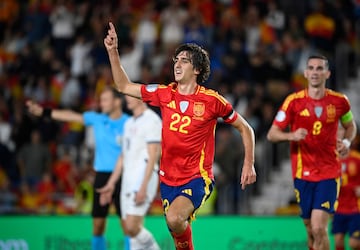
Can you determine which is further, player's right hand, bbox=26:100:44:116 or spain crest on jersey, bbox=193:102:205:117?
player's right hand, bbox=26:100:44:116

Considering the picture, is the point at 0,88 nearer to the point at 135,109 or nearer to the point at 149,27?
the point at 149,27

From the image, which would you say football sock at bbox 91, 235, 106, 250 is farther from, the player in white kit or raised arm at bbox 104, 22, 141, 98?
raised arm at bbox 104, 22, 141, 98

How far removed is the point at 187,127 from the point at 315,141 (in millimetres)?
2080

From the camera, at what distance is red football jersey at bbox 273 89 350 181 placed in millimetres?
11125

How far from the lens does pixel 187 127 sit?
31.9ft

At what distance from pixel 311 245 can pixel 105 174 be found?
330 centimetres

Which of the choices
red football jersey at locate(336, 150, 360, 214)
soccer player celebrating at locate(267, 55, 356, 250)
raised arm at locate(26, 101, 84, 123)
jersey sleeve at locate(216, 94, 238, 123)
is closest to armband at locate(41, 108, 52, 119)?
raised arm at locate(26, 101, 84, 123)

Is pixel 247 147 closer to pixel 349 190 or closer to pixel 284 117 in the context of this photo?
pixel 284 117

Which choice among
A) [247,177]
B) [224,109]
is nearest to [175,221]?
[247,177]

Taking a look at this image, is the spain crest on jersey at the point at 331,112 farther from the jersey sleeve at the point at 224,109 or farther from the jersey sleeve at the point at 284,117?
the jersey sleeve at the point at 224,109

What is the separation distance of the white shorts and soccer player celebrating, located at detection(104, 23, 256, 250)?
7.04 ft

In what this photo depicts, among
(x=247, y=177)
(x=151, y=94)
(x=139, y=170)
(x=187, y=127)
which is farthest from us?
(x=139, y=170)

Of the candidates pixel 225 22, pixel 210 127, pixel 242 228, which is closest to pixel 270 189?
pixel 242 228

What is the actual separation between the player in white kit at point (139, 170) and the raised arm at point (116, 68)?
2.13 metres
